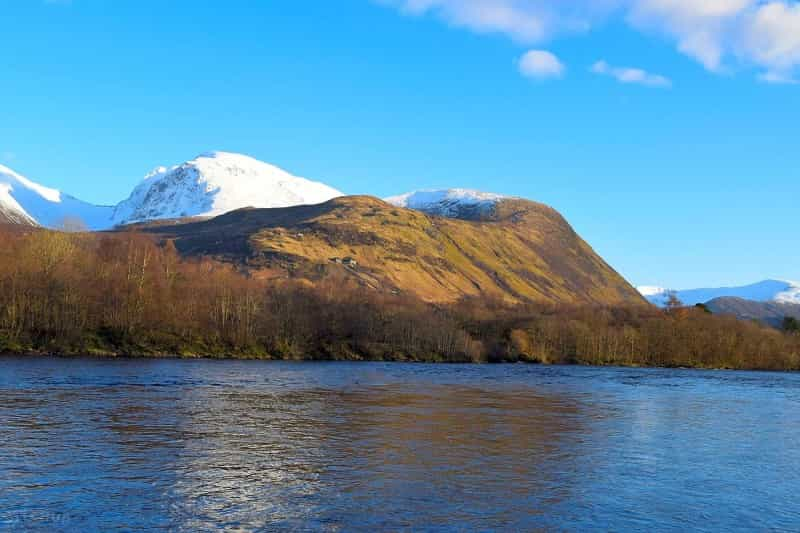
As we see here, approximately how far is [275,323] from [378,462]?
3435 inches

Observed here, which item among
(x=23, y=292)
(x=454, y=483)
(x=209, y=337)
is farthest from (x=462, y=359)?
(x=454, y=483)

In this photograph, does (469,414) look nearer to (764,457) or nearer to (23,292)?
(764,457)

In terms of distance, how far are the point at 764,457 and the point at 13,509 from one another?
27.8 m

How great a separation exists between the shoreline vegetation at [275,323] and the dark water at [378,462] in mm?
44180

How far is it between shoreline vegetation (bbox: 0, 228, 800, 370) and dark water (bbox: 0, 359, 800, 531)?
4418 cm

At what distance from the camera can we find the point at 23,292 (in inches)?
3546

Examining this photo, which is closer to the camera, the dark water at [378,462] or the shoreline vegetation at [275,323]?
the dark water at [378,462]

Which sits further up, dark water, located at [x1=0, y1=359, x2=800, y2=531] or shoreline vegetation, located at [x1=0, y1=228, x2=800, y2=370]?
shoreline vegetation, located at [x1=0, y1=228, x2=800, y2=370]

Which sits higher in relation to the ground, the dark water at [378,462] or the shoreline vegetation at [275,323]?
the shoreline vegetation at [275,323]

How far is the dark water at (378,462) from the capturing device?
1891 cm

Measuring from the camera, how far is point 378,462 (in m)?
25.9

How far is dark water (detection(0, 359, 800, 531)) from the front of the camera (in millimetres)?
18906

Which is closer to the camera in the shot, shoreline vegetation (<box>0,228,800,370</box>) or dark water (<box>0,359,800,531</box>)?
dark water (<box>0,359,800,531</box>)

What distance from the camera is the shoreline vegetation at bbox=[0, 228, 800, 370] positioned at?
3622 inches
